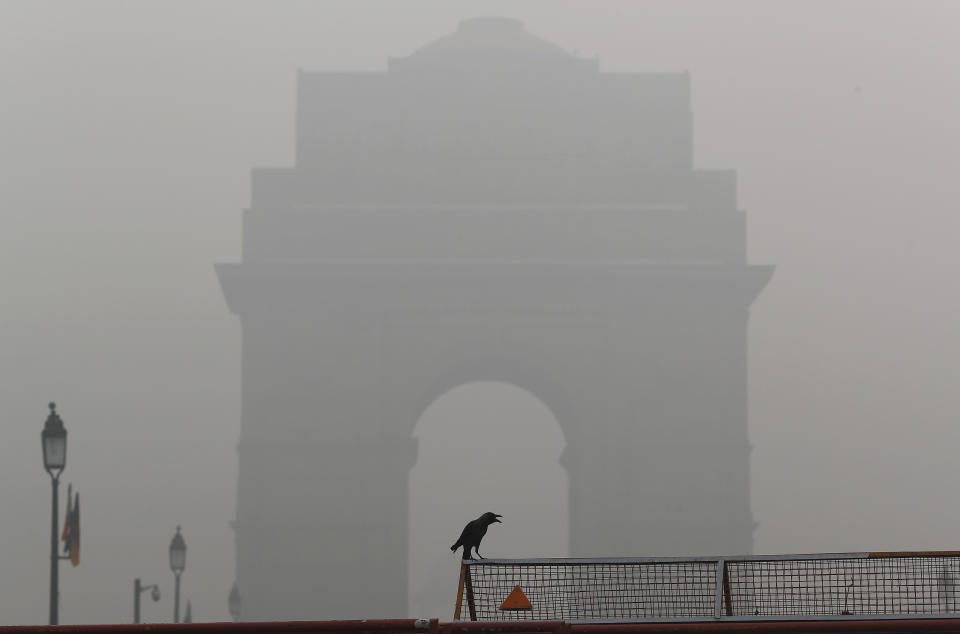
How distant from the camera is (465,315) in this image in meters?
38.3

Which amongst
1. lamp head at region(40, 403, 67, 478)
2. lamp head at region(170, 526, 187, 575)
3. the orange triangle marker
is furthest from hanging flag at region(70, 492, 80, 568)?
the orange triangle marker

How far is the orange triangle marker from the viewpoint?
5105mm

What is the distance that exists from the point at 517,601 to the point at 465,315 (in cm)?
3321

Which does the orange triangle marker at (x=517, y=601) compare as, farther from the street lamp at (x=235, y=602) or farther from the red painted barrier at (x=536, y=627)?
the street lamp at (x=235, y=602)

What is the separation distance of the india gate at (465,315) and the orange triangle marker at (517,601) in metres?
30.8

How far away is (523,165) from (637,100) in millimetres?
3206

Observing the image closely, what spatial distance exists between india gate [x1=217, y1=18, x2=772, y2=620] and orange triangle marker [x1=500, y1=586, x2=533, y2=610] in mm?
30771

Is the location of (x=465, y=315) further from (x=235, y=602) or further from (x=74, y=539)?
(x=74, y=539)

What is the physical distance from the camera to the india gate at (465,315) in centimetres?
3672

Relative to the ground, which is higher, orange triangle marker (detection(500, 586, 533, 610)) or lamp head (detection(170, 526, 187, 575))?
lamp head (detection(170, 526, 187, 575))

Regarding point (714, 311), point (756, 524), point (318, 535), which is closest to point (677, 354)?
point (714, 311)

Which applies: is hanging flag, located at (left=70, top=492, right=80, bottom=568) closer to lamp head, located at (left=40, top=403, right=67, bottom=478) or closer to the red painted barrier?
lamp head, located at (left=40, top=403, right=67, bottom=478)

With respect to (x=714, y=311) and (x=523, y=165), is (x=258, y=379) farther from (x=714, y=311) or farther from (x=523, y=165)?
(x=714, y=311)

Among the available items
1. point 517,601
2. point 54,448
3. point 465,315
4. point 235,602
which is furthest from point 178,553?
point 517,601
